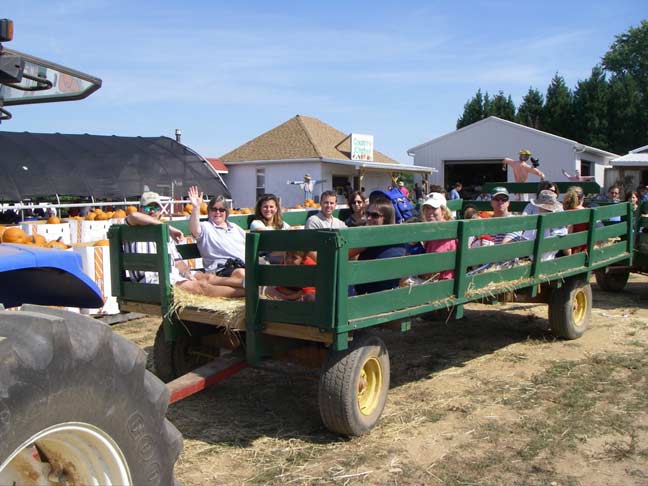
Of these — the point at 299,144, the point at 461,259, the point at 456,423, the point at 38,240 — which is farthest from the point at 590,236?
the point at 299,144

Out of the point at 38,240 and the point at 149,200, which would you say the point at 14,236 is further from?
the point at 149,200

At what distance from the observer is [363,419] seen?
4406mm

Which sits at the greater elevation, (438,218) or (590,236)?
(438,218)

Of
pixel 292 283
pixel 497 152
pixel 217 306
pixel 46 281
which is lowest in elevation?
pixel 217 306

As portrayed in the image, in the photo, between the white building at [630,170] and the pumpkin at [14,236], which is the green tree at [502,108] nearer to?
the white building at [630,170]

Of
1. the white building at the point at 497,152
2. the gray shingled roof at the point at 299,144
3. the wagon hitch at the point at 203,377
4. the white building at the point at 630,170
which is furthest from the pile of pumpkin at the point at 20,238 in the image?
the white building at the point at 497,152

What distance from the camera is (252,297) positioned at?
4.30 m

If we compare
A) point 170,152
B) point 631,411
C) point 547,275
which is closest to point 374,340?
point 631,411

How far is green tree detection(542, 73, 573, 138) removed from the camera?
4594 cm

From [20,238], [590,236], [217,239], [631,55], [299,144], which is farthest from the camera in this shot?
[631,55]

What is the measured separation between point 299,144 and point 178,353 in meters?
28.0

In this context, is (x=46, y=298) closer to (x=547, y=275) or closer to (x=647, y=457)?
(x=647, y=457)

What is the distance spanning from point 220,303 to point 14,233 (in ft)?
17.4

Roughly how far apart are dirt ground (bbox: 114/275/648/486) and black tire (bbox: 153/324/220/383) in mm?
321
